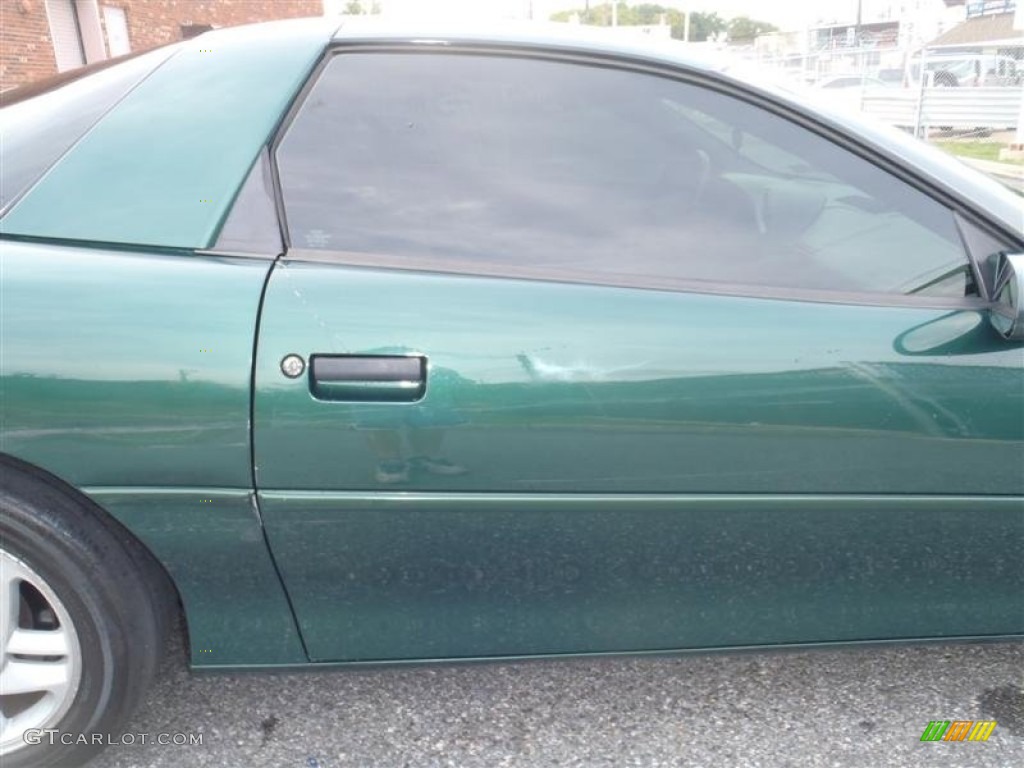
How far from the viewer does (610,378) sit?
1.54 m

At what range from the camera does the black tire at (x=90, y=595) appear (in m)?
1.50

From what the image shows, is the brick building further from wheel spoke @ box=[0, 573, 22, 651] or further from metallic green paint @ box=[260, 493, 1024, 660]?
metallic green paint @ box=[260, 493, 1024, 660]

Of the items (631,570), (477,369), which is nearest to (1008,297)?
(631,570)

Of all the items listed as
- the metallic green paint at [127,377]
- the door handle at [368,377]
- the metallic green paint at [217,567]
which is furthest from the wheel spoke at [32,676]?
the door handle at [368,377]

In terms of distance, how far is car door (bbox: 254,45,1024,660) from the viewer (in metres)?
1.52

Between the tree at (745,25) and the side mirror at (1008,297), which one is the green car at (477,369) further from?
the tree at (745,25)

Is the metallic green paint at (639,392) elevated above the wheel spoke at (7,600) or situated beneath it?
elevated above

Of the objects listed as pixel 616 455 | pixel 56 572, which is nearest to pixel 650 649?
pixel 616 455

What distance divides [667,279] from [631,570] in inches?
23.2

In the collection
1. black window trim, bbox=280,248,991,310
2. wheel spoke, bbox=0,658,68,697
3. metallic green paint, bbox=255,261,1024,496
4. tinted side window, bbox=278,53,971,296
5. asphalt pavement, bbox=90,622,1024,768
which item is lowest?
asphalt pavement, bbox=90,622,1024,768

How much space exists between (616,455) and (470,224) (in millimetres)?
541

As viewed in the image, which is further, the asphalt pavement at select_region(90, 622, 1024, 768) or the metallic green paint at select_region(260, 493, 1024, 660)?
the asphalt pavement at select_region(90, 622, 1024, 768)

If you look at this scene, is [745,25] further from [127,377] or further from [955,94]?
[127,377]

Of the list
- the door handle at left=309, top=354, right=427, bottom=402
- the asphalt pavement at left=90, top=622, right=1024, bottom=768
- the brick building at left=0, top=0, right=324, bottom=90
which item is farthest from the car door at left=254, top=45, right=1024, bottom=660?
the brick building at left=0, top=0, right=324, bottom=90
